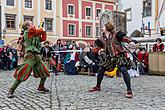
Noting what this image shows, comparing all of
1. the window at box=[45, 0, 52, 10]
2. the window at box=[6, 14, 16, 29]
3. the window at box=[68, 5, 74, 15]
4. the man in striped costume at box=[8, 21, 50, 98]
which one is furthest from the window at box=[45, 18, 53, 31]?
the man in striped costume at box=[8, 21, 50, 98]

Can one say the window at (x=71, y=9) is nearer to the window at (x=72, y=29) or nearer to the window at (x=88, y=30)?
the window at (x=72, y=29)

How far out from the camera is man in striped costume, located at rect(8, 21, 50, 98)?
6.75 meters

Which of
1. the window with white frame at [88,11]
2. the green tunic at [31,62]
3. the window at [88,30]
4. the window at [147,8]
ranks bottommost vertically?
the green tunic at [31,62]

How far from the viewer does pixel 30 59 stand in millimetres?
6836

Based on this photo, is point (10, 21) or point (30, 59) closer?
point (30, 59)

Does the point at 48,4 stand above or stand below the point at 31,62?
above

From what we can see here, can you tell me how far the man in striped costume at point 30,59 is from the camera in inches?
266

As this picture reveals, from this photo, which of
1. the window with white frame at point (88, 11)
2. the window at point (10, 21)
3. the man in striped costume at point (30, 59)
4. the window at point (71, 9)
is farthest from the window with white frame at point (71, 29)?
the man in striped costume at point (30, 59)

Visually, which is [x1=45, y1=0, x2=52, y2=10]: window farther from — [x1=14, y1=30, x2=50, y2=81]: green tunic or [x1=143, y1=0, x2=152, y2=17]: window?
[x1=14, y1=30, x2=50, y2=81]: green tunic

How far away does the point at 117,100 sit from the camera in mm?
6094

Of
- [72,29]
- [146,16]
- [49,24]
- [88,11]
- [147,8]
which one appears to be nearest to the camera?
[146,16]

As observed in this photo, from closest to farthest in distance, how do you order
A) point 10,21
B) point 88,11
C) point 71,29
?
point 10,21 < point 71,29 < point 88,11

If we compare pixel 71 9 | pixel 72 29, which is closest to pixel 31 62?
pixel 72 29

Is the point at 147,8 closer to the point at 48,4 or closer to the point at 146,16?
the point at 146,16
